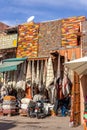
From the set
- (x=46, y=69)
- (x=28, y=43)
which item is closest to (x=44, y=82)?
(x=46, y=69)

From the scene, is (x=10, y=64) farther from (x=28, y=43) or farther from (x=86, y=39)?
(x=86, y=39)

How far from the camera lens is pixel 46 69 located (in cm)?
1495

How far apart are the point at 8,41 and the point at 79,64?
916 cm

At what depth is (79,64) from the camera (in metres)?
9.62

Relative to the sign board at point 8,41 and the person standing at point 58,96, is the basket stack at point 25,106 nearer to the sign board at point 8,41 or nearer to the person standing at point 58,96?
the person standing at point 58,96

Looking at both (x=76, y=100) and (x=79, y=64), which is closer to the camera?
(x=79, y=64)

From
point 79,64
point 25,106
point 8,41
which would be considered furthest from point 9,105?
point 79,64

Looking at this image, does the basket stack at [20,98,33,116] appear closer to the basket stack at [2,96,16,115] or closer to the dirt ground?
the basket stack at [2,96,16,115]

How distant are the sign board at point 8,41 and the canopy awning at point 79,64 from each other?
305 inches

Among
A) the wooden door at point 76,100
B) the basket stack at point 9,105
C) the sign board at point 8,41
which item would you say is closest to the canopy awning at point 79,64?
the wooden door at point 76,100

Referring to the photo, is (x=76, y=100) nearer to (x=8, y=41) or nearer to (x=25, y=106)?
(x=25, y=106)

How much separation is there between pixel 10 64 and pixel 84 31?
495 cm

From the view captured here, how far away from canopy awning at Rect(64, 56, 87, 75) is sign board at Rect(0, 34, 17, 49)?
7.73 meters

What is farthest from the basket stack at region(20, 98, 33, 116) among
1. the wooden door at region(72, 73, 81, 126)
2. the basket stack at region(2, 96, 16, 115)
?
the wooden door at region(72, 73, 81, 126)
